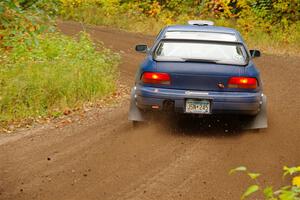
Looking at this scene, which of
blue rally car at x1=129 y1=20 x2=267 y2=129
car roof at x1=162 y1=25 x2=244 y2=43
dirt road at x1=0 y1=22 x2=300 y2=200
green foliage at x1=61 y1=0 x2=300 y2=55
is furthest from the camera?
green foliage at x1=61 y1=0 x2=300 y2=55

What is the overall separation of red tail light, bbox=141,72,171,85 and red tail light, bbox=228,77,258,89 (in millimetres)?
911

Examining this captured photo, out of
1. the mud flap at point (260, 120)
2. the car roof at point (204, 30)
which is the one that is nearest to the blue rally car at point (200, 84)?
the mud flap at point (260, 120)

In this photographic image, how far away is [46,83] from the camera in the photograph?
36.8 ft

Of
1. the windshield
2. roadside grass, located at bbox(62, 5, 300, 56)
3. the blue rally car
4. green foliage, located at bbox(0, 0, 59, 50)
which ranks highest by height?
green foliage, located at bbox(0, 0, 59, 50)

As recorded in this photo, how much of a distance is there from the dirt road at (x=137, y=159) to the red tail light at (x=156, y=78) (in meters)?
0.84

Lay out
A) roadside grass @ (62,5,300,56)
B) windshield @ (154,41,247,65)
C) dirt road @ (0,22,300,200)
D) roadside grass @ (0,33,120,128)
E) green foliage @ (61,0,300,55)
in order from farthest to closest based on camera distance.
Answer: green foliage @ (61,0,300,55), roadside grass @ (62,5,300,56), roadside grass @ (0,33,120,128), windshield @ (154,41,247,65), dirt road @ (0,22,300,200)

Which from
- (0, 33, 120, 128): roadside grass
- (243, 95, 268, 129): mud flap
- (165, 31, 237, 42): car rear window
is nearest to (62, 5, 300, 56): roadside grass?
(0, 33, 120, 128): roadside grass

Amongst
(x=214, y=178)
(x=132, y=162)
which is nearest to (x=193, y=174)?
(x=214, y=178)

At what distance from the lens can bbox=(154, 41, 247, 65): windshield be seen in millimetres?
8719

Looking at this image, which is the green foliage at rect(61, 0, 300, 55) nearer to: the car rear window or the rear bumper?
the car rear window

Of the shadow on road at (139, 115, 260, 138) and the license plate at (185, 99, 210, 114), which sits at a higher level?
the license plate at (185, 99, 210, 114)

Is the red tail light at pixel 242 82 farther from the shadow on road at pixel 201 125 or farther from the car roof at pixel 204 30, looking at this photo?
the car roof at pixel 204 30

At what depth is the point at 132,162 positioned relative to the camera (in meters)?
7.57

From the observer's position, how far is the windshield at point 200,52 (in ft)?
28.6
